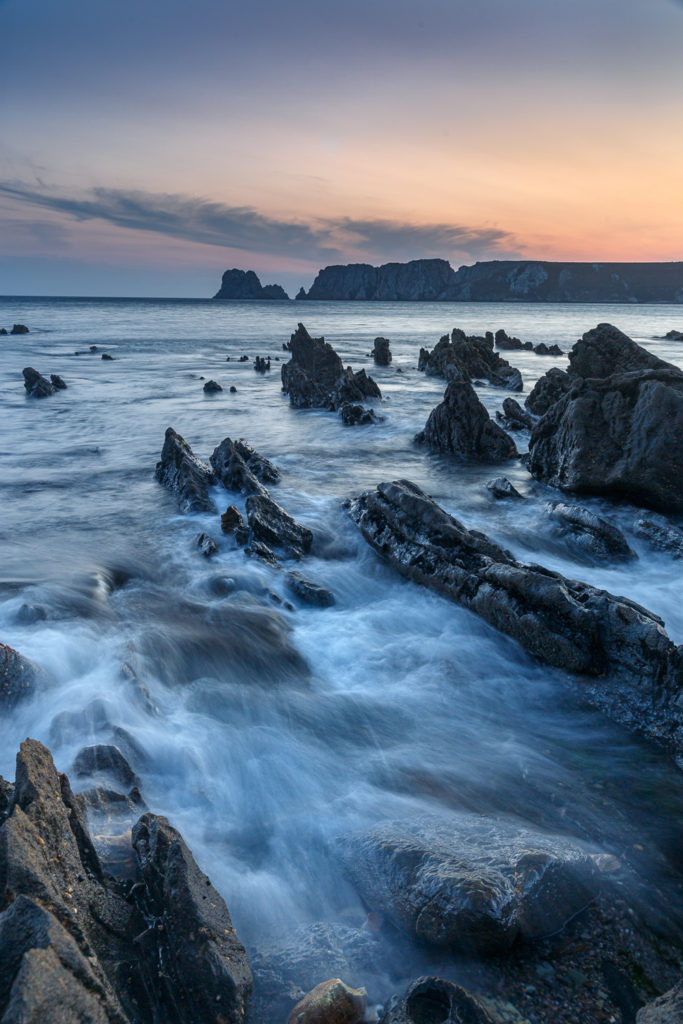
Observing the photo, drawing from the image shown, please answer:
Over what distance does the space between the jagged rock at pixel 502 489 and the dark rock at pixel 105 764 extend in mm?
9377

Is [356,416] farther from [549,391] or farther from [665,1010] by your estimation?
[665,1010]

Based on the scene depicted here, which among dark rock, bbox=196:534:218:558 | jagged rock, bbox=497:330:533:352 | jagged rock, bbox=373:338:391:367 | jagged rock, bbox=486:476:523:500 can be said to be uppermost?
jagged rock, bbox=497:330:533:352

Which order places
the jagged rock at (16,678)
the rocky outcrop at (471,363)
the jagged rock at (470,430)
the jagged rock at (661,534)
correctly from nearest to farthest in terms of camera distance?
the jagged rock at (16,678) → the jagged rock at (661,534) → the jagged rock at (470,430) → the rocky outcrop at (471,363)

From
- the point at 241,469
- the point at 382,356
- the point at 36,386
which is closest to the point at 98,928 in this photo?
the point at 241,469

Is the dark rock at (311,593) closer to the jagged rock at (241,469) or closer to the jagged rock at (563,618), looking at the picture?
the jagged rock at (563,618)

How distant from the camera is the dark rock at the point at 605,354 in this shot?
14591mm

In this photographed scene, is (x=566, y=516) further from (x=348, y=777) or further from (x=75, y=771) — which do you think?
(x=75, y=771)

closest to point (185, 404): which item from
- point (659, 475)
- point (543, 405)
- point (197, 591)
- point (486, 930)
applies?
point (543, 405)

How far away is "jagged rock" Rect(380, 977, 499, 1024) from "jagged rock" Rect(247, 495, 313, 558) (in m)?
6.95

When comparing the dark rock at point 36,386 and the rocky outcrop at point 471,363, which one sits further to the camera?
the rocky outcrop at point 471,363

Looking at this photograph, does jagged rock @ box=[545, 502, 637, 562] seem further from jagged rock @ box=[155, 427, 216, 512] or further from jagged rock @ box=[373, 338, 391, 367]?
jagged rock @ box=[373, 338, 391, 367]

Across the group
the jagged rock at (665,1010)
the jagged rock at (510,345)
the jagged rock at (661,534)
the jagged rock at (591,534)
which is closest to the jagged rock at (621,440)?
the jagged rock at (661,534)

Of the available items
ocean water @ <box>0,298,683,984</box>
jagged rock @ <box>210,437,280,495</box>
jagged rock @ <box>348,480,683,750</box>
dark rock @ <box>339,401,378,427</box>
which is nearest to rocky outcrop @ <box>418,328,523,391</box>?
dark rock @ <box>339,401,378,427</box>

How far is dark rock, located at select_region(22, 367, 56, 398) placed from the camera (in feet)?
83.2
